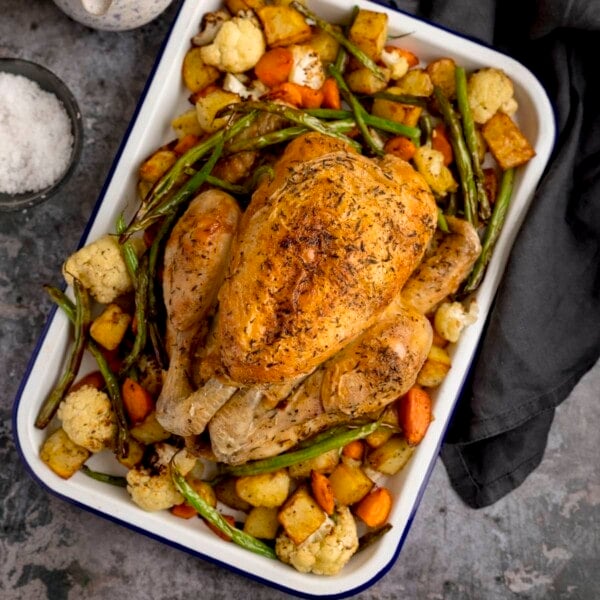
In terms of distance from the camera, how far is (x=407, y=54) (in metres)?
2.98

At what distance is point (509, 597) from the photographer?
332 cm

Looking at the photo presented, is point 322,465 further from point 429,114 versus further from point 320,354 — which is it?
point 429,114

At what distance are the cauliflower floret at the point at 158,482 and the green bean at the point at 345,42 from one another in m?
1.52

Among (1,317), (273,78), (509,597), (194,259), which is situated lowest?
(509,597)

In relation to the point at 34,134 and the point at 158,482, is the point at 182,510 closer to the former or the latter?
the point at 158,482

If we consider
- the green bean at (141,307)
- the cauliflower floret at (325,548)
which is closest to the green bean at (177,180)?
Answer: the green bean at (141,307)

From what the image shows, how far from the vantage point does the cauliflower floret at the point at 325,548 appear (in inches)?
112

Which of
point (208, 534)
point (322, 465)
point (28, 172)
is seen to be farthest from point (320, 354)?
point (28, 172)

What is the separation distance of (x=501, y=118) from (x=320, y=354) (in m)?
1.25

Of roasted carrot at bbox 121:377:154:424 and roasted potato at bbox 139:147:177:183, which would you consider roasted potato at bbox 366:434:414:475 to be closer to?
roasted carrot at bbox 121:377:154:424

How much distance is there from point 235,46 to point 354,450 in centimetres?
151

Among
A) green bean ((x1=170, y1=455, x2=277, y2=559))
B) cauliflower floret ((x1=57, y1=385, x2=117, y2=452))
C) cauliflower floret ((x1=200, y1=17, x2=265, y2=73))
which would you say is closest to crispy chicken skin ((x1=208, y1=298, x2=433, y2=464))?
green bean ((x1=170, y1=455, x2=277, y2=559))

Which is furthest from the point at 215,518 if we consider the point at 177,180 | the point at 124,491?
the point at 177,180

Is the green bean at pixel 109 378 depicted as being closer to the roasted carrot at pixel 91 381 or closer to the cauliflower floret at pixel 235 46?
the roasted carrot at pixel 91 381
